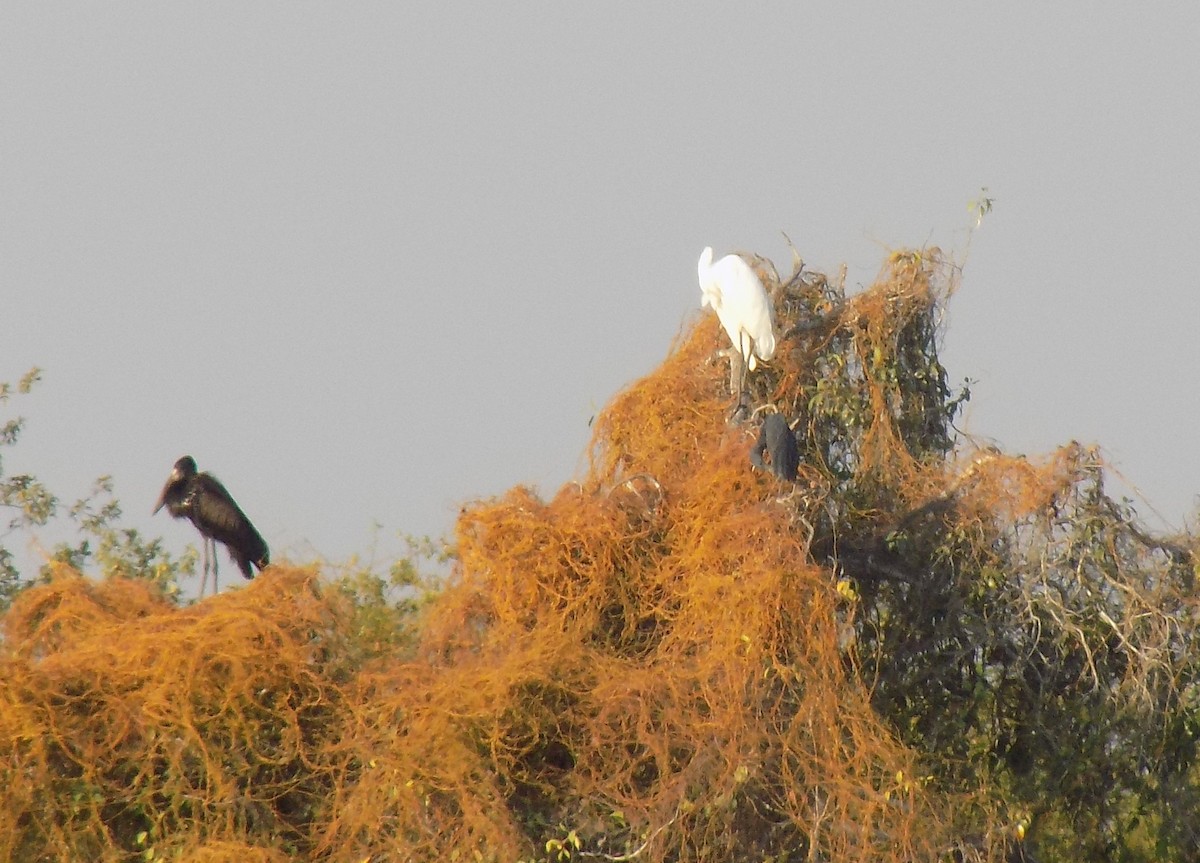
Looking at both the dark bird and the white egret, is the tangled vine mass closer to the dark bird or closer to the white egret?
the dark bird

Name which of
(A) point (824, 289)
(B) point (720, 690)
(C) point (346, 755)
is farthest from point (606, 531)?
(A) point (824, 289)

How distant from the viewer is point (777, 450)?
6.93 metres

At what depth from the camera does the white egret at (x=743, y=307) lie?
8.05m

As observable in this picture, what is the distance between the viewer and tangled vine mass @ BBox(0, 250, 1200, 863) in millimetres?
6195

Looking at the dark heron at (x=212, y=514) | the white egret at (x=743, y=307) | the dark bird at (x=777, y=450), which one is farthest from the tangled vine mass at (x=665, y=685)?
the dark heron at (x=212, y=514)

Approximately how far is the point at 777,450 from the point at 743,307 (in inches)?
56.2

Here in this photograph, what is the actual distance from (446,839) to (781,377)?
314cm

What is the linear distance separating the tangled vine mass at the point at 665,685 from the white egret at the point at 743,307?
476 millimetres

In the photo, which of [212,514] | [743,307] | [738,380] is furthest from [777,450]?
[212,514]

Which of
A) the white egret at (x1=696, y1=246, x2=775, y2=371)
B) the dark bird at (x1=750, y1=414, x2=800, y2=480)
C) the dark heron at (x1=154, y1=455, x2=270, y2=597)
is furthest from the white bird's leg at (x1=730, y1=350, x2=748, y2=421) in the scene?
the dark heron at (x1=154, y1=455, x2=270, y2=597)

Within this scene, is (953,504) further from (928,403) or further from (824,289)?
(824,289)

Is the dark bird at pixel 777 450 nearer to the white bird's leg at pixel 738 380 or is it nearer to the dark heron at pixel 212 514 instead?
the white bird's leg at pixel 738 380

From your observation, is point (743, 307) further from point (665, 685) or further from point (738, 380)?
point (665, 685)

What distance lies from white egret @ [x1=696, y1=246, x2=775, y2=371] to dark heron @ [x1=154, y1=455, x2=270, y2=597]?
2788 millimetres
